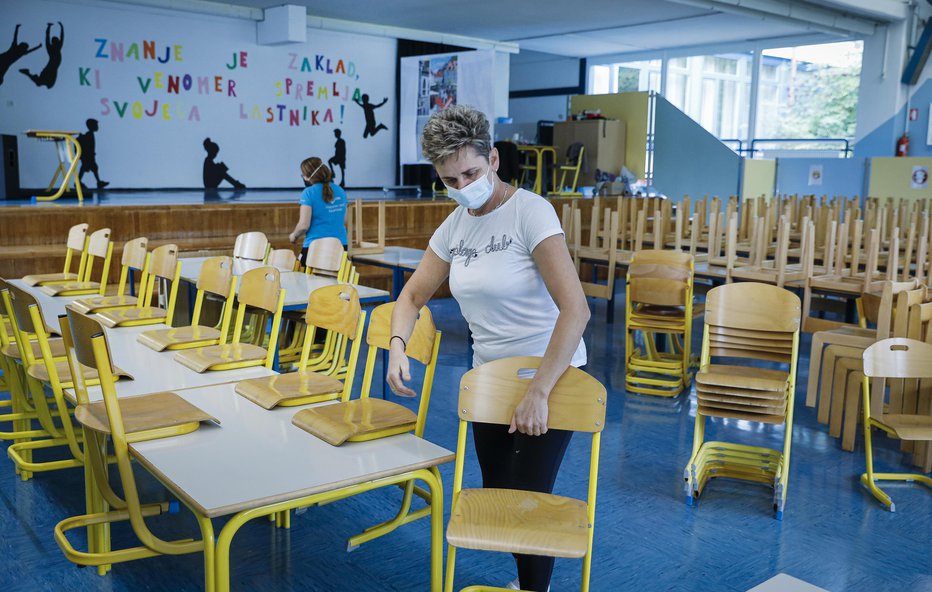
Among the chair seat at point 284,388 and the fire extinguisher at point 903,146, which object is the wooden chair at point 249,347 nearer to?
the chair seat at point 284,388

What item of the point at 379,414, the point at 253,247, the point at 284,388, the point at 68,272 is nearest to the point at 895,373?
the point at 379,414

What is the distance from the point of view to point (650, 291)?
539 centimetres

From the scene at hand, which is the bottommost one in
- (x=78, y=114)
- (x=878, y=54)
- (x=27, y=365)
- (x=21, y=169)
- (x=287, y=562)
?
(x=287, y=562)

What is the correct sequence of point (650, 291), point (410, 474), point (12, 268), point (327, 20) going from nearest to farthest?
1. point (410, 474)
2. point (650, 291)
3. point (12, 268)
4. point (327, 20)

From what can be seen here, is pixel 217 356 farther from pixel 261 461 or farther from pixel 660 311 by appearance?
pixel 660 311

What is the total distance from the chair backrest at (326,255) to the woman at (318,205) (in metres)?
0.74

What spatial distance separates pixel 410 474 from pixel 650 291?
11.7 feet

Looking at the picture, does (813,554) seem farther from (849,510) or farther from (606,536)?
(606,536)

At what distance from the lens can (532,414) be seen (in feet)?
6.79

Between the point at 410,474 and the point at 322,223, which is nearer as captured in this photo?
the point at 410,474

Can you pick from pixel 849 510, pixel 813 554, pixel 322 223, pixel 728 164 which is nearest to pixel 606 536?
pixel 813 554

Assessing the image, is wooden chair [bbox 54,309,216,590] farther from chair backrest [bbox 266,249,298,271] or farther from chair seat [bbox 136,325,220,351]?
chair backrest [bbox 266,249,298,271]

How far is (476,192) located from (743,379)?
6.75ft

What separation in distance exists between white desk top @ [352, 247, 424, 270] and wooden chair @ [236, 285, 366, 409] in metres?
2.95
